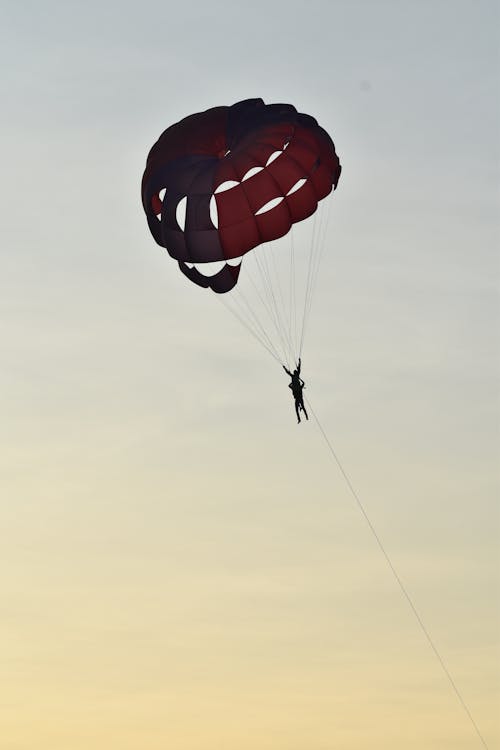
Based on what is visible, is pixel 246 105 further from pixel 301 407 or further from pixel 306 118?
pixel 301 407

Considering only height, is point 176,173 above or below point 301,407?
above

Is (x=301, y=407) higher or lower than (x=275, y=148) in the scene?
lower

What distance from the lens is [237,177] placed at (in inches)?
4663

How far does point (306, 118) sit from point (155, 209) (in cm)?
652

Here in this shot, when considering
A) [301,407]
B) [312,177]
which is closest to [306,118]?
[312,177]

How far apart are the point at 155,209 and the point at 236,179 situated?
4.21m

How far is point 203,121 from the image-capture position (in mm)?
120812

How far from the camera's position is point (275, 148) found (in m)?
119

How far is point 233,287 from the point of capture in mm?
121625

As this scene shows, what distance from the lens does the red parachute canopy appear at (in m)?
119

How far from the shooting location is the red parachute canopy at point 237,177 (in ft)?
390

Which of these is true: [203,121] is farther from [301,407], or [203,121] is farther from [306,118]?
[301,407]

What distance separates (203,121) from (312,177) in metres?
4.60

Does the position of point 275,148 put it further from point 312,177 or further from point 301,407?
point 301,407
